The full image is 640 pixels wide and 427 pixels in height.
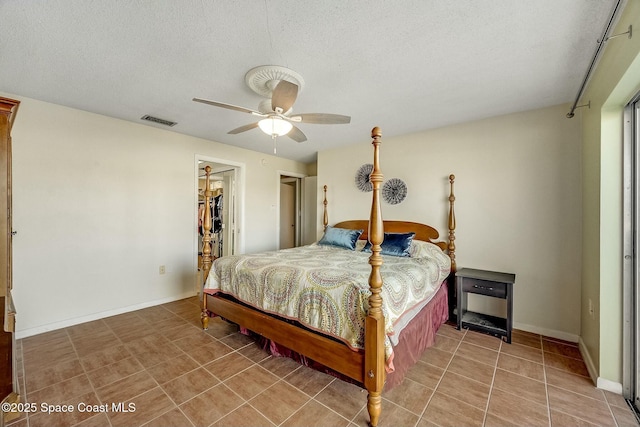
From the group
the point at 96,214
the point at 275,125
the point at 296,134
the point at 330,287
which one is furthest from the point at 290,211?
the point at 330,287

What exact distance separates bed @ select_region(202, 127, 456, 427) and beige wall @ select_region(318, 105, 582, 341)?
63 centimetres

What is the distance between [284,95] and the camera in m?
1.81

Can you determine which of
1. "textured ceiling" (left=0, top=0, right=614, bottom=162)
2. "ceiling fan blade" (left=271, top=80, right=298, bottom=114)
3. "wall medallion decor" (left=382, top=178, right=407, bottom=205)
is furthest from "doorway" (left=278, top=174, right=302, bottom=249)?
"ceiling fan blade" (left=271, top=80, right=298, bottom=114)

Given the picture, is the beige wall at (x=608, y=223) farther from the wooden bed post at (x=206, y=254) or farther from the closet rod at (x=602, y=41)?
the wooden bed post at (x=206, y=254)

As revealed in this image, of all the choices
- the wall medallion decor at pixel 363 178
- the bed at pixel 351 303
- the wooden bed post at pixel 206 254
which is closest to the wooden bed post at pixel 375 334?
the bed at pixel 351 303

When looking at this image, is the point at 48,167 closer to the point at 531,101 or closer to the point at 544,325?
the point at 531,101

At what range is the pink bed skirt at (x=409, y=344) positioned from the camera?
1.82 m

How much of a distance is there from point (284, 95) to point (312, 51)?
1.20 ft

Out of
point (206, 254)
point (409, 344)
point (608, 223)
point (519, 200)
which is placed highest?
point (519, 200)

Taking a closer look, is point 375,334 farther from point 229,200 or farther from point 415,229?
point 229,200

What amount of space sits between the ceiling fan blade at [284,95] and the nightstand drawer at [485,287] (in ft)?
8.35

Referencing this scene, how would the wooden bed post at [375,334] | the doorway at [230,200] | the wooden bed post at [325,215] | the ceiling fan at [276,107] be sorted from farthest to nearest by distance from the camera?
1. the wooden bed post at [325,215]
2. the doorway at [230,200]
3. the ceiling fan at [276,107]
4. the wooden bed post at [375,334]

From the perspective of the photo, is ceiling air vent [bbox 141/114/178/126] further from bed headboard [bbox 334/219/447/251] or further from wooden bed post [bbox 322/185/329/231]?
bed headboard [bbox 334/219/447/251]

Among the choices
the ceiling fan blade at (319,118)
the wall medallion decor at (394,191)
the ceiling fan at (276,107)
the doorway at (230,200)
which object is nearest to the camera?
the ceiling fan at (276,107)
